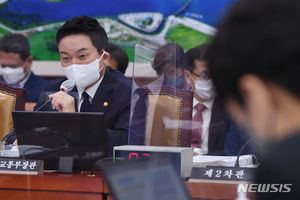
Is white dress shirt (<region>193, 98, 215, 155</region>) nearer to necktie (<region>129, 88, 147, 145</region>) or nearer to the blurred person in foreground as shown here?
necktie (<region>129, 88, 147, 145</region>)

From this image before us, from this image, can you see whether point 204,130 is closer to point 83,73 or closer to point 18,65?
point 83,73

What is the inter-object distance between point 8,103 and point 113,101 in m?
0.71


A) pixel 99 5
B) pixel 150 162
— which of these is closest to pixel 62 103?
pixel 150 162

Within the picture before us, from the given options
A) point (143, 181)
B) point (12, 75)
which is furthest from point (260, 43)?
point (12, 75)

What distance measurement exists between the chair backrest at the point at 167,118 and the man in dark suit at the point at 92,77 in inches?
3.9

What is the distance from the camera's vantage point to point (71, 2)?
3211 millimetres

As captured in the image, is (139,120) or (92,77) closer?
(139,120)

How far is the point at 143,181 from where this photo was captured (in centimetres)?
43

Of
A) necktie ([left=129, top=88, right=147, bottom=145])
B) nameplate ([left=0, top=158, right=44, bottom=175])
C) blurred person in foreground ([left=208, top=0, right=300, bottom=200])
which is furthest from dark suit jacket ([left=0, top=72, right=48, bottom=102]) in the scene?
blurred person in foreground ([left=208, top=0, right=300, bottom=200])

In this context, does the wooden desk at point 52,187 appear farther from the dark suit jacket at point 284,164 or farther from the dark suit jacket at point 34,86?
the dark suit jacket at point 34,86

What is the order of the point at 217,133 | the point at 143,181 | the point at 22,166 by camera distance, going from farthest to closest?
the point at 217,133
the point at 22,166
the point at 143,181

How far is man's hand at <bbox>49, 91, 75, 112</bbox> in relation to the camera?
1637 mm

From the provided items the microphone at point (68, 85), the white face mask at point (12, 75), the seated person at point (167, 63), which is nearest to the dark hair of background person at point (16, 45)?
the white face mask at point (12, 75)

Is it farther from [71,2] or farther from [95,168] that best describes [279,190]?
[71,2]
